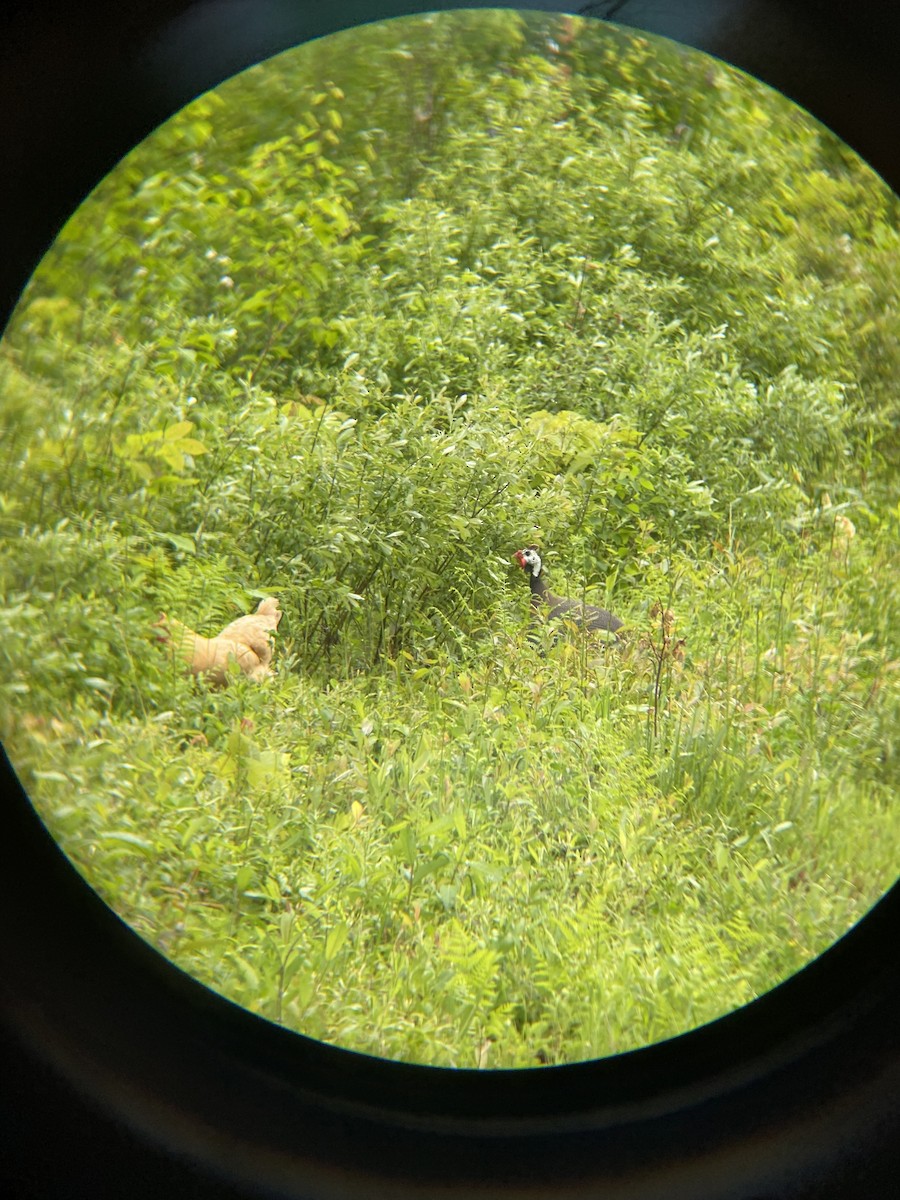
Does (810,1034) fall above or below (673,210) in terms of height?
below

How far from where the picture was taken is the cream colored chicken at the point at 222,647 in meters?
1.40

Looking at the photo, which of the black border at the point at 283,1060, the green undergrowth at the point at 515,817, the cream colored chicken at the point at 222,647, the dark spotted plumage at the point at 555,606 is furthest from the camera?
the dark spotted plumage at the point at 555,606

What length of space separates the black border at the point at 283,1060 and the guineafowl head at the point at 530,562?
29.3 inches

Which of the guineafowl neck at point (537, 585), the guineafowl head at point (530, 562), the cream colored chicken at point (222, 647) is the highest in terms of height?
the guineafowl head at point (530, 562)

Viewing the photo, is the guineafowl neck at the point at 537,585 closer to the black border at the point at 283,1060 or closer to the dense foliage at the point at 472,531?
the dense foliage at the point at 472,531

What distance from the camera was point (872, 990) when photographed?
41.2 inches

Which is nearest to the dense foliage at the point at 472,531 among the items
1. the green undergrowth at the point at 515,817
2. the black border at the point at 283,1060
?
the green undergrowth at the point at 515,817

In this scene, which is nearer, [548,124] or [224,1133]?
[224,1133]

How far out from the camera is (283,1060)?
1.04 meters

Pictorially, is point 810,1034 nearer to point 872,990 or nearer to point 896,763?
point 872,990

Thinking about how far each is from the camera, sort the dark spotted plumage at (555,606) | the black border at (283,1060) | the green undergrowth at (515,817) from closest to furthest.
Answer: the black border at (283,1060) → the green undergrowth at (515,817) → the dark spotted plumage at (555,606)

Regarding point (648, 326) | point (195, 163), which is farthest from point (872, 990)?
point (195, 163)

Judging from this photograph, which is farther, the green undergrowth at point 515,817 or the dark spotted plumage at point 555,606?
the dark spotted plumage at point 555,606

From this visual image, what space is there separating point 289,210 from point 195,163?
25 centimetres
